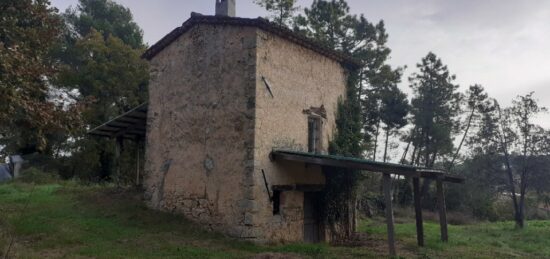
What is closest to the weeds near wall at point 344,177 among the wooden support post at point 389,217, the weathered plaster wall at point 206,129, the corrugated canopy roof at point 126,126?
the wooden support post at point 389,217

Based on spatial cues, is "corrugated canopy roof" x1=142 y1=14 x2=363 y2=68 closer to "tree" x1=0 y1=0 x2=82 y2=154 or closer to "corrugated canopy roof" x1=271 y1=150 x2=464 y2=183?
"corrugated canopy roof" x1=271 y1=150 x2=464 y2=183

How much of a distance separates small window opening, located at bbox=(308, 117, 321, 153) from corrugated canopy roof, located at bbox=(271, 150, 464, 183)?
197 cm

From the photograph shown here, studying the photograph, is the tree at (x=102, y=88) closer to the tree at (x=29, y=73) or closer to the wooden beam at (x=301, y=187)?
the wooden beam at (x=301, y=187)

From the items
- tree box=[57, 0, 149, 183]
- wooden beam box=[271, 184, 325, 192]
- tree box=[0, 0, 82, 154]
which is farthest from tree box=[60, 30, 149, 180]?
tree box=[0, 0, 82, 154]

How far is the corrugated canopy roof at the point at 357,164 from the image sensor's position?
1039 centimetres

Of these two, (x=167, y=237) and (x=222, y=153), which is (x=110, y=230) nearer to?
(x=167, y=237)

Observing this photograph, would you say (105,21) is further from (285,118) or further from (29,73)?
(29,73)

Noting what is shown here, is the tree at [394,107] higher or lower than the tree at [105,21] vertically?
lower

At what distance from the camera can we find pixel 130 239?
10.8 metres

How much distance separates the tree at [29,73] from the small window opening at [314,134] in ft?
26.4

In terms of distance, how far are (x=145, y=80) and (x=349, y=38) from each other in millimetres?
13025

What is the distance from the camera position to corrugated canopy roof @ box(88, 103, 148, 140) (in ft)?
51.7

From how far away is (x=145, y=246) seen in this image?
33.5ft

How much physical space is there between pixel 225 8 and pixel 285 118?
176 inches
